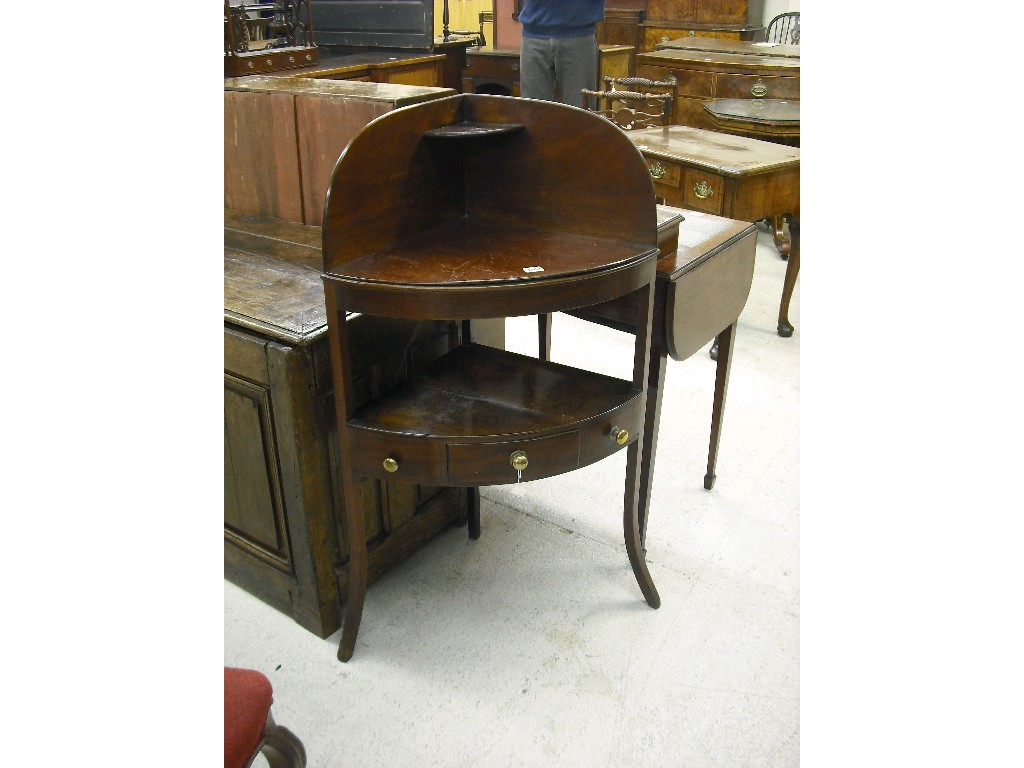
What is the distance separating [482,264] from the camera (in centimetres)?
145

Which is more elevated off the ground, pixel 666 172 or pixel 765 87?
pixel 765 87

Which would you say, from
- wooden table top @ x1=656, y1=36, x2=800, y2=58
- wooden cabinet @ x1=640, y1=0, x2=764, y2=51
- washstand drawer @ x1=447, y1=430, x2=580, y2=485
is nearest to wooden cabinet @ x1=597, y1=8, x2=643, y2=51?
wooden cabinet @ x1=640, y1=0, x2=764, y2=51

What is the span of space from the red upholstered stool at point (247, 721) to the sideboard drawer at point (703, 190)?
7.55 feet

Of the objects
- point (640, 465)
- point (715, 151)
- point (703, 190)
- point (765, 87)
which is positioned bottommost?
point (640, 465)

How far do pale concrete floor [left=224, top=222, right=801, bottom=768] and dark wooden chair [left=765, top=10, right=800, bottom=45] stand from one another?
484 cm

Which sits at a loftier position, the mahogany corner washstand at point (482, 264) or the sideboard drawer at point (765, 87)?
the sideboard drawer at point (765, 87)

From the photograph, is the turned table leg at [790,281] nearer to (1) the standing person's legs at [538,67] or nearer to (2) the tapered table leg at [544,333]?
(2) the tapered table leg at [544,333]

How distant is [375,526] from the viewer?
1.95m

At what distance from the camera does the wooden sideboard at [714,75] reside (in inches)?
162

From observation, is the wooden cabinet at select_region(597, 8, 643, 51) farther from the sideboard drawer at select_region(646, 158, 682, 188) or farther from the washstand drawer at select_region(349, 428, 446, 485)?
the washstand drawer at select_region(349, 428, 446, 485)

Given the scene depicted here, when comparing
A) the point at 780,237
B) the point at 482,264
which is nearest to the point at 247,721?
the point at 482,264

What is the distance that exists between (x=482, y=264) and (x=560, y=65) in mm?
3227

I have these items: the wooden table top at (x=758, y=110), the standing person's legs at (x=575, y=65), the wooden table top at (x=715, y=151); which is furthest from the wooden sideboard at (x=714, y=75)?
the wooden table top at (x=715, y=151)

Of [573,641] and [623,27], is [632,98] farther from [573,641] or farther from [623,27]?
[623,27]
